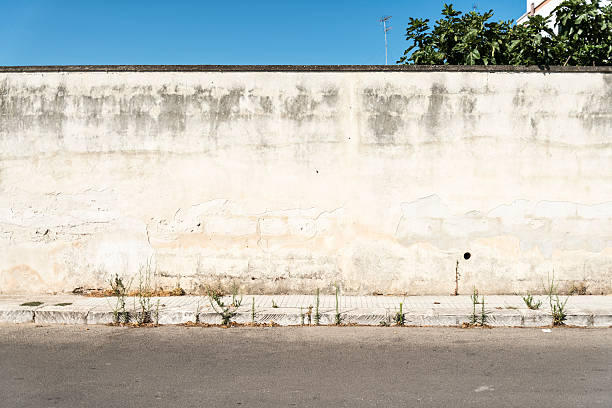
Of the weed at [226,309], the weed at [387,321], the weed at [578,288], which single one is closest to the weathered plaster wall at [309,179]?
the weed at [578,288]

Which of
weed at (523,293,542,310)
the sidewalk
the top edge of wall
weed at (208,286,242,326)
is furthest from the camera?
the top edge of wall

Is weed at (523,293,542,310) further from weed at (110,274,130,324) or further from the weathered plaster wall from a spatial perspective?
weed at (110,274,130,324)

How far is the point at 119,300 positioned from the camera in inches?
291

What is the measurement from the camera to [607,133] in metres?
7.94

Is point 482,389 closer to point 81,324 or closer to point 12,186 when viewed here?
point 81,324

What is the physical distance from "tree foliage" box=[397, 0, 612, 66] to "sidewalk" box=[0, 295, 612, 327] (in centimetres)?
388

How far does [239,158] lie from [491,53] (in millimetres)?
4549

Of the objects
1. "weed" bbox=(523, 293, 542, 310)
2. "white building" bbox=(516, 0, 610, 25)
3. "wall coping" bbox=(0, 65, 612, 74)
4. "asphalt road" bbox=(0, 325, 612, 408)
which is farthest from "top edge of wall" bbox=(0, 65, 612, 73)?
"white building" bbox=(516, 0, 610, 25)

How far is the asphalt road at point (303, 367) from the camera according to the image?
4.35m

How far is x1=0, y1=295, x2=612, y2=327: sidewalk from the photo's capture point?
6.73 metres

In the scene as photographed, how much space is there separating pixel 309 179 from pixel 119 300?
9.94 ft

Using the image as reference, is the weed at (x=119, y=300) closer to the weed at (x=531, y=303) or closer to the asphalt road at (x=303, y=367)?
the asphalt road at (x=303, y=367)

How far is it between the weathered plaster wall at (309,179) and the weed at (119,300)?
6.3 inches

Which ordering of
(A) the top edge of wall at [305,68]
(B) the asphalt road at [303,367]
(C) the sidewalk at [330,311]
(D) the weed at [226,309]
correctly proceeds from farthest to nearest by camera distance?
(A) the top edge of wall at [305,68]
(D) the weed at [226,309]
(C) the sidewalk at [330,311]
(B) the asphalt road at [303,367]
